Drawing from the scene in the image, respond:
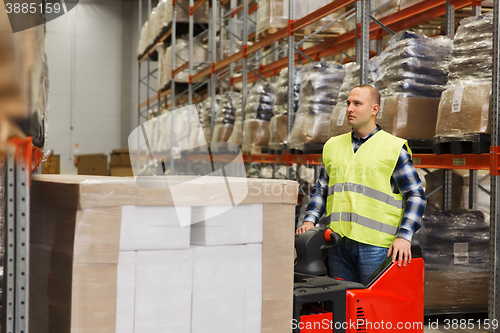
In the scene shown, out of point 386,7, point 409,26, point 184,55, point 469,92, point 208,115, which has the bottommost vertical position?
point 469,92

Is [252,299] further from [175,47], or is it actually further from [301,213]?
[175,47]

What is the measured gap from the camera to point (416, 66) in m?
4.05

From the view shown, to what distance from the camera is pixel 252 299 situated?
184 centimetres

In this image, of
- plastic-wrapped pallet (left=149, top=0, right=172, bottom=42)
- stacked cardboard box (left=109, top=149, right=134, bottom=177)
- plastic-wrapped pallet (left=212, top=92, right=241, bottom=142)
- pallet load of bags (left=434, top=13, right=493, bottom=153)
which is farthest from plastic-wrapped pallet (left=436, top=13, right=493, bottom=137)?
stacked cardboard box (left=109, top=149, right=134, bottom=177)

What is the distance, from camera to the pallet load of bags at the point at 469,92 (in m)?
3.29

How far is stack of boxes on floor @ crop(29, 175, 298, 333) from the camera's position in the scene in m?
1.60

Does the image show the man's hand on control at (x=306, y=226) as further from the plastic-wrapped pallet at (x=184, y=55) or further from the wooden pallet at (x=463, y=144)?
the plastic-wrapped pallet at (x=184, y=55)

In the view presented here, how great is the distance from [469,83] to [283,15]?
3.53 metres

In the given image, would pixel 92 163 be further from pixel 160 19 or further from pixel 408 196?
pixel 408 196

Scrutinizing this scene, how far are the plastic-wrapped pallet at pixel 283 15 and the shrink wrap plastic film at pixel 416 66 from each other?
2171mm

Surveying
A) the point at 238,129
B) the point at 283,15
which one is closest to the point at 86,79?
the point at 238,129

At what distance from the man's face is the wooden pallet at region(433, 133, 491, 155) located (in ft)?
2.26

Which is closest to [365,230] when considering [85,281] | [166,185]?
[166,185]

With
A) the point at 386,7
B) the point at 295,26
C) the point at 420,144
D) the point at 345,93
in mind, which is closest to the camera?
the point at 420,144
